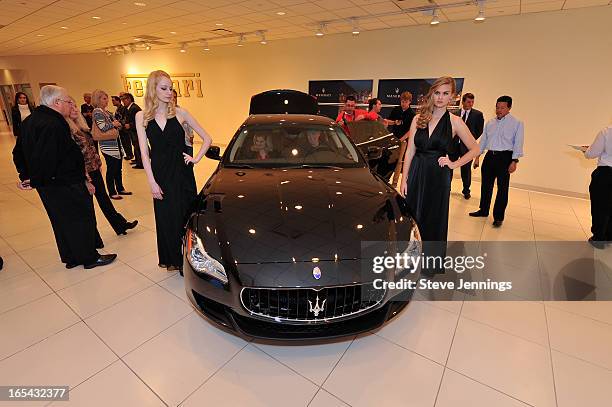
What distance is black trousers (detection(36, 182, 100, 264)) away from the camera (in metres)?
2.29

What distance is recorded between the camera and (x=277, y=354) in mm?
1688

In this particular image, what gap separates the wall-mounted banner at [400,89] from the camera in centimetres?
575

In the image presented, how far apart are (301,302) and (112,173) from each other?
4.05 meters

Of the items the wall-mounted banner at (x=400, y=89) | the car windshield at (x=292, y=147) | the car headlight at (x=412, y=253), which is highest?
the wall-mounted banner at (x=400, y=89)

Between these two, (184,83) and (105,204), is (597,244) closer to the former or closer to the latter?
(105,204)

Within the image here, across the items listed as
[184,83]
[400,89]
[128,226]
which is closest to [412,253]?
[128,226]

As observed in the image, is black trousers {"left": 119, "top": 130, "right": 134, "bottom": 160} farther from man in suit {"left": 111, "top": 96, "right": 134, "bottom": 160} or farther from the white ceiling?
the white ceiling

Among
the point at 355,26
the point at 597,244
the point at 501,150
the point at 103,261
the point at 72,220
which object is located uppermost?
the point at 355,26

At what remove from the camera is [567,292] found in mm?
2314

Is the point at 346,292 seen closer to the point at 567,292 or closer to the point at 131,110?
the point at 567,292

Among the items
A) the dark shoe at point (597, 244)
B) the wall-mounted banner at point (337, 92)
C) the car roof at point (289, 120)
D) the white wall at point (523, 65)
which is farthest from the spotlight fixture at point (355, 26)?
the dark shoe at point (597, 244)

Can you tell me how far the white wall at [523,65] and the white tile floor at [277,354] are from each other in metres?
3.69

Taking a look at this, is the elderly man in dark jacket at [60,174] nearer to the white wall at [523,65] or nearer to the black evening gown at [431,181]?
the black evening gown at [431,181]

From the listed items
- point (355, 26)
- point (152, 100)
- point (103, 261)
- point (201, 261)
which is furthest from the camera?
point (355, 26)
